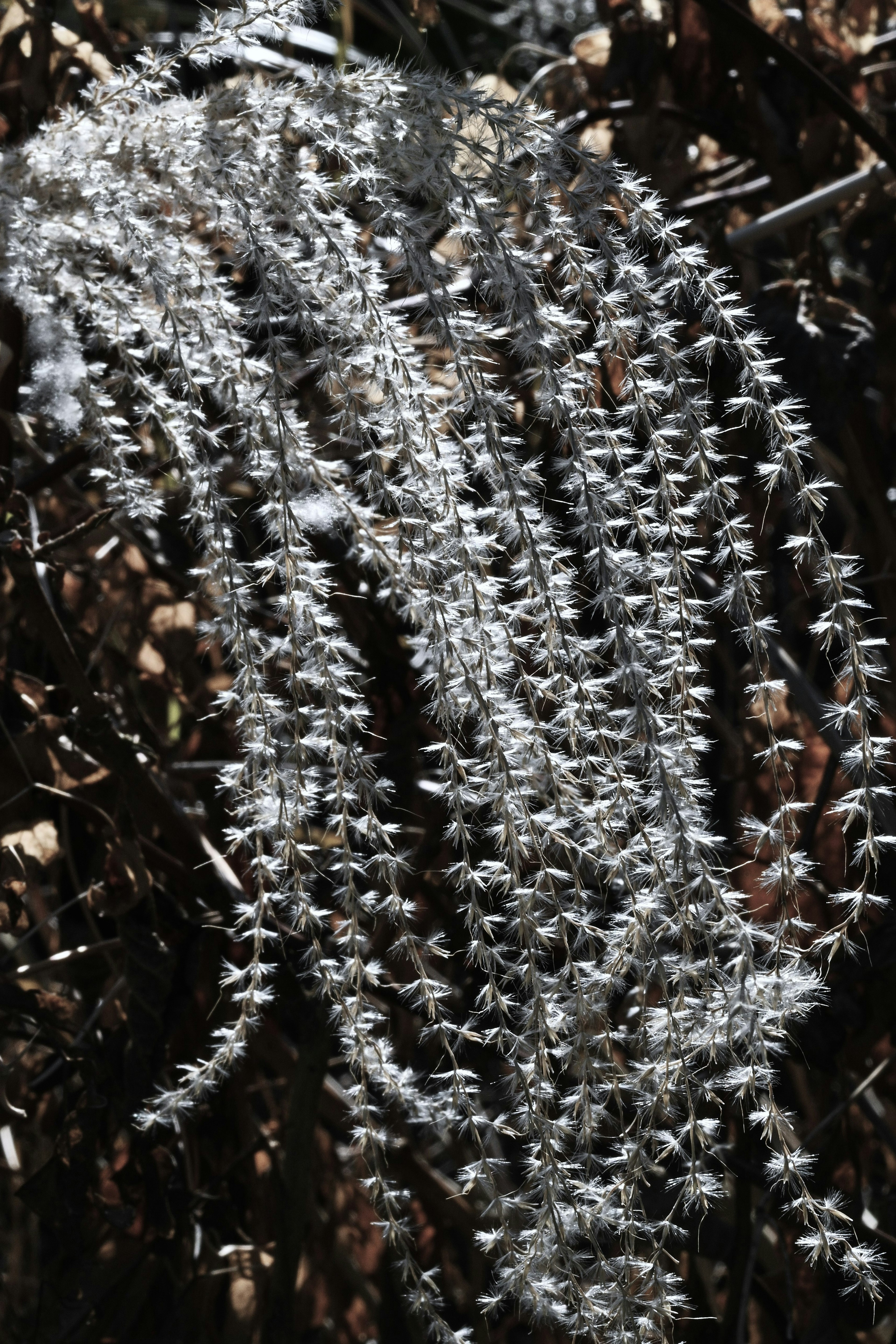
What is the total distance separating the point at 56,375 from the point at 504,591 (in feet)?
0.87

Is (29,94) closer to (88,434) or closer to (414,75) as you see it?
(88,434)

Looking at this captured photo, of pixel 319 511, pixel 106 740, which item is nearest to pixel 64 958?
pixel 106 740

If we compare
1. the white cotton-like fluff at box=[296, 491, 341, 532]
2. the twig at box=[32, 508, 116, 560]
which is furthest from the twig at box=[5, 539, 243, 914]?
the white cotton-like fluff at box=[296, 491, 341, 532]

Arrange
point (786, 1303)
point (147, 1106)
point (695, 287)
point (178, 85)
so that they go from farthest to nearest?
point (786, 1303) → point (147, 1106) → point (178, 85) → point (695, 287)

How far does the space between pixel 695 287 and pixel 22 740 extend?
501 millimetres

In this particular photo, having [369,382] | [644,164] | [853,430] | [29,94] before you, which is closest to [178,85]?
[369,382]

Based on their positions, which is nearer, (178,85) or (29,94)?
(178,85)

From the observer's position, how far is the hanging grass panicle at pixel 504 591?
399 millimetres

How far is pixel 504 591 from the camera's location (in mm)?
507

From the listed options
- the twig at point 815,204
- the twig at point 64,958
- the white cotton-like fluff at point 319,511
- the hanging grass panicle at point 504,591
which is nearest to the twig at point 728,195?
the twig at point 815,204

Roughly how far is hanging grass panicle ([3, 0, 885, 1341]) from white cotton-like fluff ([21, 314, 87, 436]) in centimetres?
3

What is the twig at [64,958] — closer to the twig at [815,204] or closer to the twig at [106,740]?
the twig at [106,740]

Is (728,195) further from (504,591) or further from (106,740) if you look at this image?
(106,740)

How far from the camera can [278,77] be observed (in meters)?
0.60
